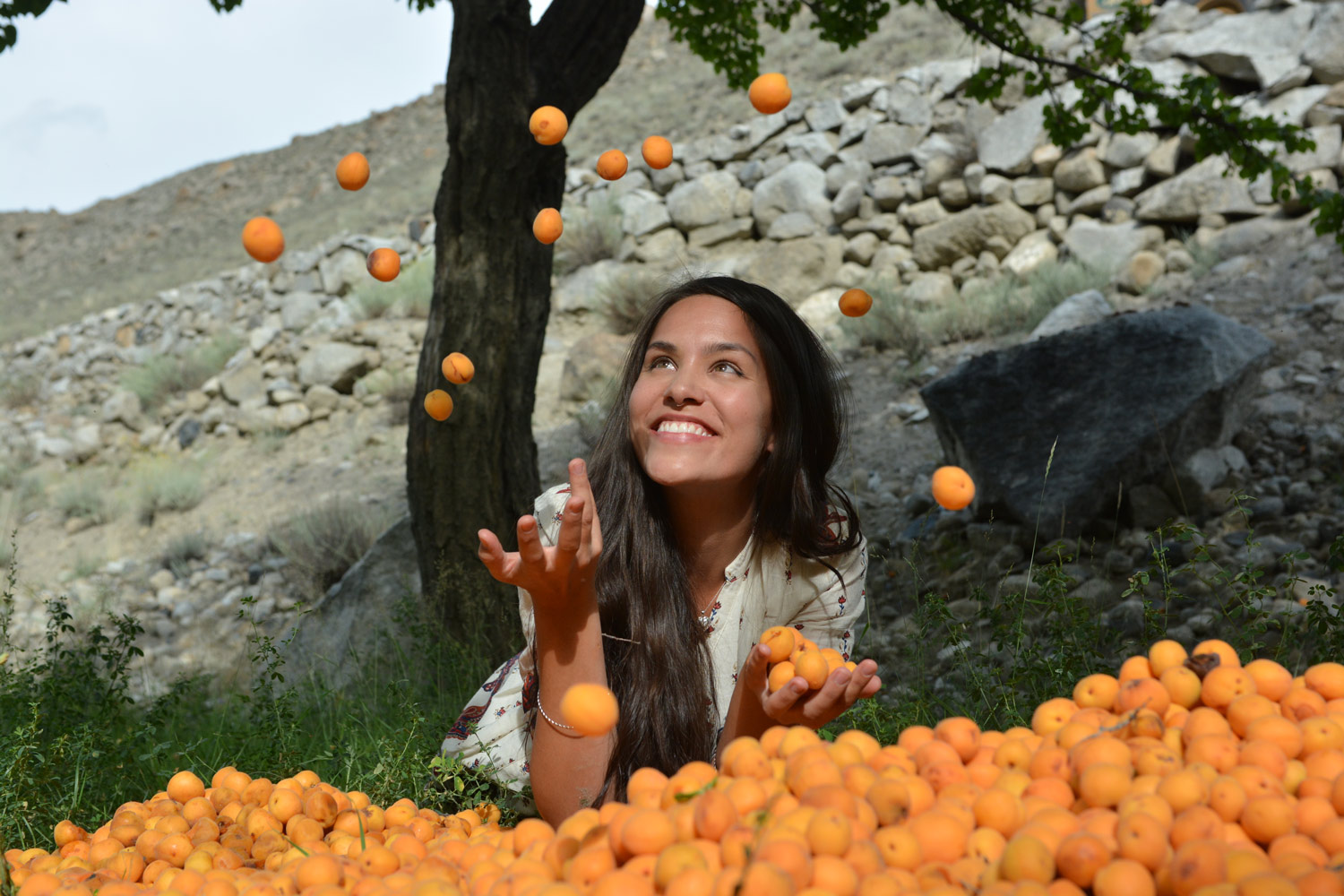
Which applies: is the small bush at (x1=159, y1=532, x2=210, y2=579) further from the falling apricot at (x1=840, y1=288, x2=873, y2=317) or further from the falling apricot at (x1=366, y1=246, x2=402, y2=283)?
the falling apricot at (x1=840, y1=288, x2=873, y2=317)

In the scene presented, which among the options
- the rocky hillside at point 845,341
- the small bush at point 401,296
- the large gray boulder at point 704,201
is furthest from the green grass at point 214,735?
the large gray boulder at point 704,201

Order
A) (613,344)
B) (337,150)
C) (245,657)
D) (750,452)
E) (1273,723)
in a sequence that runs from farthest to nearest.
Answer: (337,150), (613,344), (245,657), (750,452), (1273,723)

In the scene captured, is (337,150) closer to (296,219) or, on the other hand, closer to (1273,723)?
(296,219)

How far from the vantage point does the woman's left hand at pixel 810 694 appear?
1.97 m

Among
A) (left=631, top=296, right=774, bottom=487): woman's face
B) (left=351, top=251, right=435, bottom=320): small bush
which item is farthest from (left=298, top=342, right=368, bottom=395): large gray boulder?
(left=631, top=296, right=774, bottom=487): woman's face

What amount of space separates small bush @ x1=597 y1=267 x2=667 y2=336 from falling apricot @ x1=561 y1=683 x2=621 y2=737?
853cm

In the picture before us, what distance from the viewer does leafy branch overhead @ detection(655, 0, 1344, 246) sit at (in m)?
4.19

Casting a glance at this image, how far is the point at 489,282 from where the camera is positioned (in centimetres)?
436

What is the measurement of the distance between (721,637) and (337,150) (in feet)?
88.0

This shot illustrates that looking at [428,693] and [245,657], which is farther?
[245,657]

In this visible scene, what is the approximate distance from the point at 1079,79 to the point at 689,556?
3520 mm

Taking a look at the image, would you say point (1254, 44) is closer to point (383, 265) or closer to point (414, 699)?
point (383, 265)

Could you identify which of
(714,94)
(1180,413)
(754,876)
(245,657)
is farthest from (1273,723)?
(714,94)

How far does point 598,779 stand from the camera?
240 centimetres
